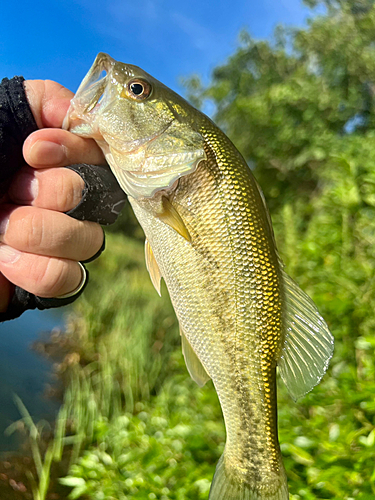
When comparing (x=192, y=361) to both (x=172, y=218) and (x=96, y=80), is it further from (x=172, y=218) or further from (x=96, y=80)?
(x=96, y=80)

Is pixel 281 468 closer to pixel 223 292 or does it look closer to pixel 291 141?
pixel 223 292

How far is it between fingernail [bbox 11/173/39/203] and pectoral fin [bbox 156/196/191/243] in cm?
48

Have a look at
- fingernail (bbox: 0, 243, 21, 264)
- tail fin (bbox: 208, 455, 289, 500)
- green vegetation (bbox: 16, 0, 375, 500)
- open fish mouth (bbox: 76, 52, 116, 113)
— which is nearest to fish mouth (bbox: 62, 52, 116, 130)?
open fish mouth (bbox: 76, 52, 116, 113)

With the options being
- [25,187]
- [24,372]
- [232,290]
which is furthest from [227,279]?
[24,372]

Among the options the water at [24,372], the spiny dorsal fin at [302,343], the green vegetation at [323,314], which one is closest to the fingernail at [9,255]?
the spiny dorsal fin at [302,343]

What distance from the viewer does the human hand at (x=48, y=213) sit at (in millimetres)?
1235

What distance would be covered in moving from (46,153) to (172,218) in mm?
469

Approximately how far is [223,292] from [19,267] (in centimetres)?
71

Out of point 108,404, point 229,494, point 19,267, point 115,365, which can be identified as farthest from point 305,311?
point 115,365

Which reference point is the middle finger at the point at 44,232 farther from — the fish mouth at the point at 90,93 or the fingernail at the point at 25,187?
the fish mouth at the point at 90,93

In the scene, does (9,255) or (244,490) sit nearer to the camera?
(244,490)

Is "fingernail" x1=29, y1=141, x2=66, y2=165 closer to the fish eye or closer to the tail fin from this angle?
the fish eye

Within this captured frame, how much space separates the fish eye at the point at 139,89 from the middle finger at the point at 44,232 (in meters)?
0.47

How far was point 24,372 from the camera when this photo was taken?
17.4 ft
